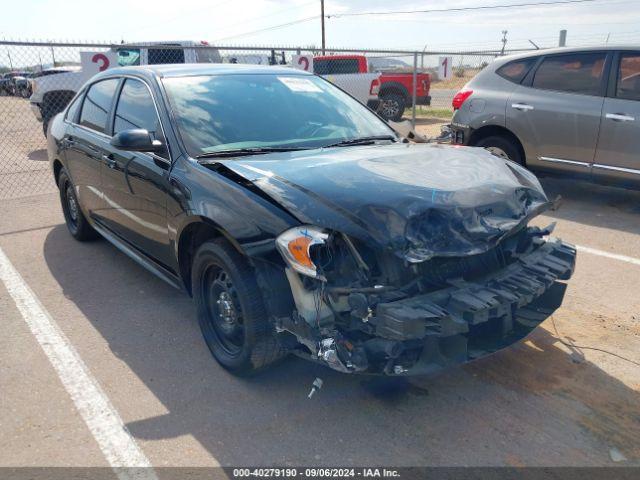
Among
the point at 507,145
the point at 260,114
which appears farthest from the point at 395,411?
the point at 507,145

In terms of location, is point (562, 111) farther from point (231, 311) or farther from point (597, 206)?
point (231, 311)

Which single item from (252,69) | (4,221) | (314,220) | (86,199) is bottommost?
(4,221)

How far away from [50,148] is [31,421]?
12.7ft

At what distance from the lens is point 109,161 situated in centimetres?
454

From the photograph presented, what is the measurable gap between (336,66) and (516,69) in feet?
31.7

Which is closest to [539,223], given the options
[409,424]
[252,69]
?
[252,69]

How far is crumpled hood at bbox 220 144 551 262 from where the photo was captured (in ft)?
9.15

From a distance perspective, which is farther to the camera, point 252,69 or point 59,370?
point 252,69

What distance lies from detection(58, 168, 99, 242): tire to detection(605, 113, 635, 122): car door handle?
572cm

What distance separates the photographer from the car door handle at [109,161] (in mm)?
4451

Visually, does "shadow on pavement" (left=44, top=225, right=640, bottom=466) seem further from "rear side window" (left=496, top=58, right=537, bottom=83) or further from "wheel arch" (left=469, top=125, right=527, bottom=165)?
"rear side window" (left=496, top=58, right=537, bottom=83)

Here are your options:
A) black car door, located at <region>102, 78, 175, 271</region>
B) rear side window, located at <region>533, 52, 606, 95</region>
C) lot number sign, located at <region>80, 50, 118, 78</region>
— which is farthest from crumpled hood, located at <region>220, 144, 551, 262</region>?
lot number sign, located at <region>80, 50, 118, 78</region>

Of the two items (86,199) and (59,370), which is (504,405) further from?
(86,199)

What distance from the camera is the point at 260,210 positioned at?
9.81ft
